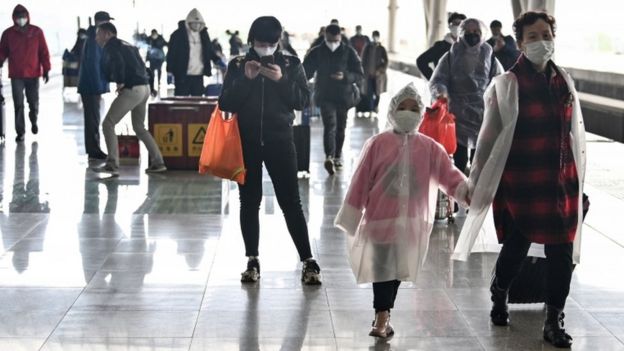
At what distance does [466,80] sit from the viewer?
8.74 metres

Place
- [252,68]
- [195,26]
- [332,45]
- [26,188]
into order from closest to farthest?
[252,68], [26,188], [332,45], [195,26]

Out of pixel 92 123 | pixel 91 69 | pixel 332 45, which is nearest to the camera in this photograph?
pixel 332 45

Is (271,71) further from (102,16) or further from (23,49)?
(23,49)

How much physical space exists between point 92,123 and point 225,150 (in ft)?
20.9

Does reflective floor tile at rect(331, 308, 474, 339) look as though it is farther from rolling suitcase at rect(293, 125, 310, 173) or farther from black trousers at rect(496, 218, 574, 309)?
rolling suitcase at rect(293, 125, 310, 173)

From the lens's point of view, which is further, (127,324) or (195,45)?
(195,45)

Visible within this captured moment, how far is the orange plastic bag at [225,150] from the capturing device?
628 centimetres

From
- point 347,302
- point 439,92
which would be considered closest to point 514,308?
point 347,302

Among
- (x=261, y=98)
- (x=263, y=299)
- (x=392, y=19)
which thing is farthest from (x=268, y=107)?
(x=392, y=19)

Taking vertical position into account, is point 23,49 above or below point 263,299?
above

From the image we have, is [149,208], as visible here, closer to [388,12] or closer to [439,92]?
[439,92]

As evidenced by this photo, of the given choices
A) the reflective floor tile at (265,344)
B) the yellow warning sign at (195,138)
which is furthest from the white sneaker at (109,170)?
the reflective floor tile at (265,344)

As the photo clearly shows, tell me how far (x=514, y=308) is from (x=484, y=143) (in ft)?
3.66

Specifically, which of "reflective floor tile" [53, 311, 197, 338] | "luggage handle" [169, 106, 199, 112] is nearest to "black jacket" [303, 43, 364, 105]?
"luggage handle" [169, 106, 199, 112]
